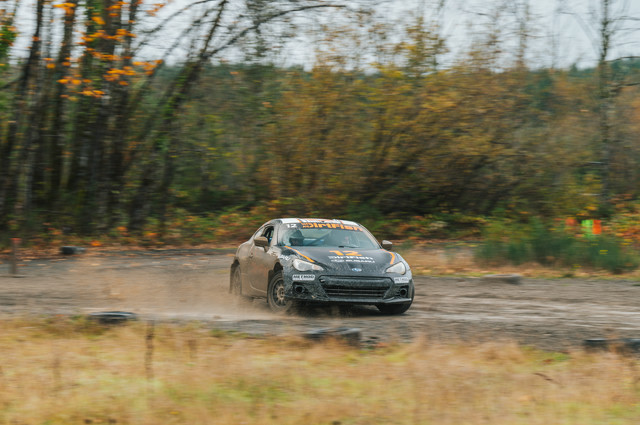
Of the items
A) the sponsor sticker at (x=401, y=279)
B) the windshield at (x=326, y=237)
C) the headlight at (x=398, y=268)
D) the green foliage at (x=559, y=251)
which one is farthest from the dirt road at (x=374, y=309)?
the green foliage at (x=559, y=251)

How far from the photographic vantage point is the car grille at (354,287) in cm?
1074

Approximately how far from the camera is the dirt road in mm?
9781

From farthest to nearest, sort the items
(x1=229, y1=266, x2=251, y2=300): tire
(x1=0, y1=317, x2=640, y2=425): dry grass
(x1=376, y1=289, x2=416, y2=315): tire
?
(x1=229, y1=266, x2=251, y2=300): tire
(x1=376, y1=289, x2=416, y2=315): tire
(x1=0, y1=317, x2=640, y2=425): dry grass

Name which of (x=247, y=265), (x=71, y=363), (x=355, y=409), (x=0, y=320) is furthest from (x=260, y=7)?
(x=355, y=409)

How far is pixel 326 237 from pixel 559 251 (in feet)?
29.3

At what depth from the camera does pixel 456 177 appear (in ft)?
93.6

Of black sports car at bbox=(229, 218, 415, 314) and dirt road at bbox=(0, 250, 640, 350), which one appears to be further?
black sports car at bbox=(229, 218, 415, 314)

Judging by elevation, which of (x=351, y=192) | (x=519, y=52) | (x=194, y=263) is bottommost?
(x=194, y=263)

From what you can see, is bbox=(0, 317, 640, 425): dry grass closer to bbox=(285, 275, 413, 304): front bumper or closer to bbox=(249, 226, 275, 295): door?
bbox=(285, 275, 413, 304): front bumper

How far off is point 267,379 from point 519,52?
75.4 ft

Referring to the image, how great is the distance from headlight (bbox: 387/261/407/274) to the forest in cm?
1516

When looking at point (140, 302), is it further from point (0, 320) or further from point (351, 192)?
point (351, 192)

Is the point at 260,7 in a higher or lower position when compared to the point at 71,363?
higher

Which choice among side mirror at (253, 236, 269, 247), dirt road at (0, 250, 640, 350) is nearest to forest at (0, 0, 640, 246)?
dirt road at (0, 250, 640, 350)
